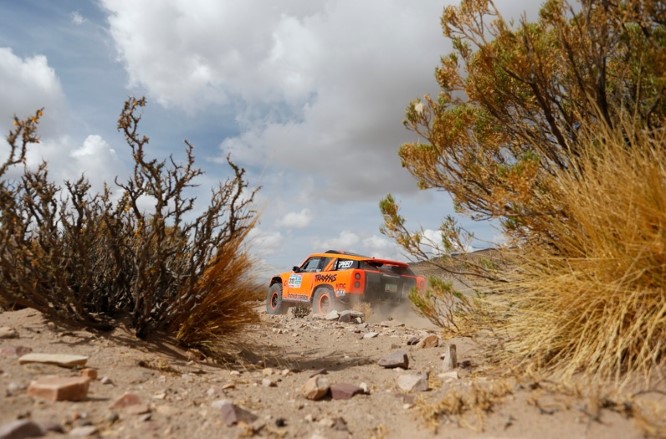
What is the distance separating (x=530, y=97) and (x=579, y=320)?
114 inches

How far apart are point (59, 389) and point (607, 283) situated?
3141 millimetres

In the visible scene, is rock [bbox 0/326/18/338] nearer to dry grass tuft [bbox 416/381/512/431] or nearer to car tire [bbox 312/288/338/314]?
dry grass tuft [bbox 416/381/512/431]

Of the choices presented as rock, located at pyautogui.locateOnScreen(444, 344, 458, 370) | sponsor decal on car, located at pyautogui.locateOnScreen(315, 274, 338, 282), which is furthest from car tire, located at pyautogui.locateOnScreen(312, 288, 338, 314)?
rock, located at pyautogui.locateOnScreen(444, 344, 458, 370)

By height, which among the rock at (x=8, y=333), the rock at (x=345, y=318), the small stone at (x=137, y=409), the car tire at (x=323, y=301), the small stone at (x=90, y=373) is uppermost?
the car tire at (x=323, y=301)

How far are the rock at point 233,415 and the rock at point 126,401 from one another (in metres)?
0.46

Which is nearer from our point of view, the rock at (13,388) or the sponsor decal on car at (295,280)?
the rock at (13,388)

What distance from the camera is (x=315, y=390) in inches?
125

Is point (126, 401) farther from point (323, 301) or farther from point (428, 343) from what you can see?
point (323, 301)

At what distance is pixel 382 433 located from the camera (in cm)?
257

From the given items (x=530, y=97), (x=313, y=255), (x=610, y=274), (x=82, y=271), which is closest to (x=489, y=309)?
(x=610, y=274)

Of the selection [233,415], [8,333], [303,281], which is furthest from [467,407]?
[303,281]

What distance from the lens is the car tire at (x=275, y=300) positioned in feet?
39.0

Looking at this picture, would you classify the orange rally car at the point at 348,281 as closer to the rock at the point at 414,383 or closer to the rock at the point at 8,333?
the rock at the point at 414,383

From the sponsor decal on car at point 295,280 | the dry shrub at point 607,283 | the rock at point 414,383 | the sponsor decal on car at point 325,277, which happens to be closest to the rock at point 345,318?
the sponsor decal on car at point 325,277
